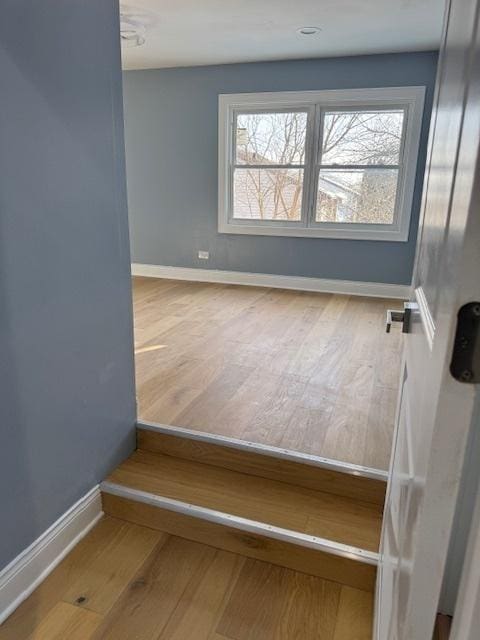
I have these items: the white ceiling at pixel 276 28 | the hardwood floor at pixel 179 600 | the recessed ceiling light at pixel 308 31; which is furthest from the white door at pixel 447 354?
the recessed ceiling light at pixel 308 31

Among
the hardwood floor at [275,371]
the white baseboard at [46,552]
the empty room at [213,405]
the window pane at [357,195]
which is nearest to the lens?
the empty room at [213,405]

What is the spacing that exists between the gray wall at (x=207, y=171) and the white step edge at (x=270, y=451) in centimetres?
317

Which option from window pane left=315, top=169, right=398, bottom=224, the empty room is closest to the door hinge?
the empty room

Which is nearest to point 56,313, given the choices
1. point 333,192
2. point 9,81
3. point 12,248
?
point 12,248

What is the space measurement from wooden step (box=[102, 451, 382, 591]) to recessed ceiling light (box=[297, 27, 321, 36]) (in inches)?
131

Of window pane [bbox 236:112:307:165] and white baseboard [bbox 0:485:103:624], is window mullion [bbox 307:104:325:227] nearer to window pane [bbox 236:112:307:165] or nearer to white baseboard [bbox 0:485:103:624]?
window pane [bbox 236:112:307:165]

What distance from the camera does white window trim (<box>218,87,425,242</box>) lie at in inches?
161

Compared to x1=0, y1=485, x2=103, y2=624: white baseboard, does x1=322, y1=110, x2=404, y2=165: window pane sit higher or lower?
higher

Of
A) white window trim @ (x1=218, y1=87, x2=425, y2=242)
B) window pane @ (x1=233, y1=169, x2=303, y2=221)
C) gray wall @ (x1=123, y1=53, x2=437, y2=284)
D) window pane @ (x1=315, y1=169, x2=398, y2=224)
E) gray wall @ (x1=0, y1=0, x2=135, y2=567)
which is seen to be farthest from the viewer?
window pane @ (x1=233, y1=169, x2=303, y2=221)

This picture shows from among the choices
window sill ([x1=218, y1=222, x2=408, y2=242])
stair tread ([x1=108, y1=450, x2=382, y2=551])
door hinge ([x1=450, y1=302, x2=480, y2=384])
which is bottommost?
stair tread ([x1=108, y1=450, x2=382, y2=551])

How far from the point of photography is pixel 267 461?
1774 millimetres

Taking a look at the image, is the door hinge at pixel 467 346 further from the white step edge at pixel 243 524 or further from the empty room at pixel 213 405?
the white step edge at pixel 243 524

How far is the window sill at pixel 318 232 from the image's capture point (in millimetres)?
4383

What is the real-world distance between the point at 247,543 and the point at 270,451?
350 millimetres
